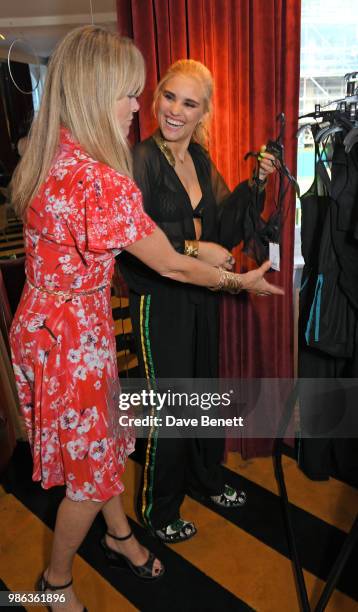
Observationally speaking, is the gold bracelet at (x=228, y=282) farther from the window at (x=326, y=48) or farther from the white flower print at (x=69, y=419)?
the window at (x=326, y=48)

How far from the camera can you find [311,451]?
208 cm

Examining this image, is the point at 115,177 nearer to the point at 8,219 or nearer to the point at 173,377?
the point at 173,377

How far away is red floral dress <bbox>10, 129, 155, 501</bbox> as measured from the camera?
116cm

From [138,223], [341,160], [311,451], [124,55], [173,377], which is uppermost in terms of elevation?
[124,55]

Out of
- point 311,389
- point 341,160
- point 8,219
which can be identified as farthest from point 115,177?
point 8,219

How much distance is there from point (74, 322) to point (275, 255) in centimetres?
66

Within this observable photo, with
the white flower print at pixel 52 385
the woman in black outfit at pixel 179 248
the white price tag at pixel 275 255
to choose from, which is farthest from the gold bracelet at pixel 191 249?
the white flower print at pixel 52 385

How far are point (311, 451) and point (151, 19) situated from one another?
1784 millimetres

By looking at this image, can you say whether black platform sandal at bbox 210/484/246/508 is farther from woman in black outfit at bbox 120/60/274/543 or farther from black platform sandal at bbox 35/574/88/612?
black platform sandal at bbox 35/574/88/612

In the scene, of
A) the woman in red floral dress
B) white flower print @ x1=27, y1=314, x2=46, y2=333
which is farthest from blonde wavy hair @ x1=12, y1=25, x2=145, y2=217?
white flower print @ x1=27, y1=314, x2=46, y2=333

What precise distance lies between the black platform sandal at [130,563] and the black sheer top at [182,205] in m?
0.92

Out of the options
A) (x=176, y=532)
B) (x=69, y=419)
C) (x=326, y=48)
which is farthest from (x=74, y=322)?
(x=326, y=48)

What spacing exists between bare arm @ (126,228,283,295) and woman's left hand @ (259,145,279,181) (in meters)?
0.33

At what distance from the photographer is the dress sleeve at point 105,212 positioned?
1.14 meters
